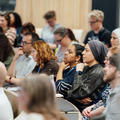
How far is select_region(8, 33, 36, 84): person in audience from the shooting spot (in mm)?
5617

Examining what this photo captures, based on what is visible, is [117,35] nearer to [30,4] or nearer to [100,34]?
[100,34]

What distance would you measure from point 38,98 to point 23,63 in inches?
148

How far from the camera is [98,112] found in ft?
12.2

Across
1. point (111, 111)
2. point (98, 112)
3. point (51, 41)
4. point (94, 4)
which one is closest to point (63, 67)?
point (98, 112)

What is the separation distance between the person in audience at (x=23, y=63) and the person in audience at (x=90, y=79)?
1.44 meters

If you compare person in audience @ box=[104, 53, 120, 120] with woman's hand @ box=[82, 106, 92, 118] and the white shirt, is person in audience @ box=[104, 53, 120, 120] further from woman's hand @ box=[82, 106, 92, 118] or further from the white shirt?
woman's hand @ box=[82, 106, 92, 118]

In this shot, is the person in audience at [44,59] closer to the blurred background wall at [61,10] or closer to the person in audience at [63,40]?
the person in audience at [63,40]

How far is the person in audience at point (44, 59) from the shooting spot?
5020 mm

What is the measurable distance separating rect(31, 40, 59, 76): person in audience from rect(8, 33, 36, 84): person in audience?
386mm

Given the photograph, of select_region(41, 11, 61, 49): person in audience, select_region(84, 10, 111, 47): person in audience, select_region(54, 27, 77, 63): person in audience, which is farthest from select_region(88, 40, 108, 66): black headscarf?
select_region(41, 11, 61, 49): person in audience

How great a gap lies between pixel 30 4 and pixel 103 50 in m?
5.62

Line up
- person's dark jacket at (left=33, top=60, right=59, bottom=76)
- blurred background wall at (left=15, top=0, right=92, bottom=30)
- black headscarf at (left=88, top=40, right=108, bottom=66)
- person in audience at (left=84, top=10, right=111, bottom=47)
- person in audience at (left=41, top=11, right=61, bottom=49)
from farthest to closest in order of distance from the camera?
blurred background wall at (left=15, top=0, right=92, bottom=30), person in audience at (left=41, top=11, right=61, bottom=49), person in audience at (left=84, top=10, right=111, bottom=47), person's dark jacket at (left=33, top=60, right=59, bottom=76), black headscarf at (left=88, top=40, right=108, bottom=66)

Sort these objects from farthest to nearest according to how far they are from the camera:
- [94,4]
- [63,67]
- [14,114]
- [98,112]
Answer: [94,4], [63,67], [98,112], [14,114]

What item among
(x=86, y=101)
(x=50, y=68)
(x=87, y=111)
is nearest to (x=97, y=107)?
(x=87, y=111)
